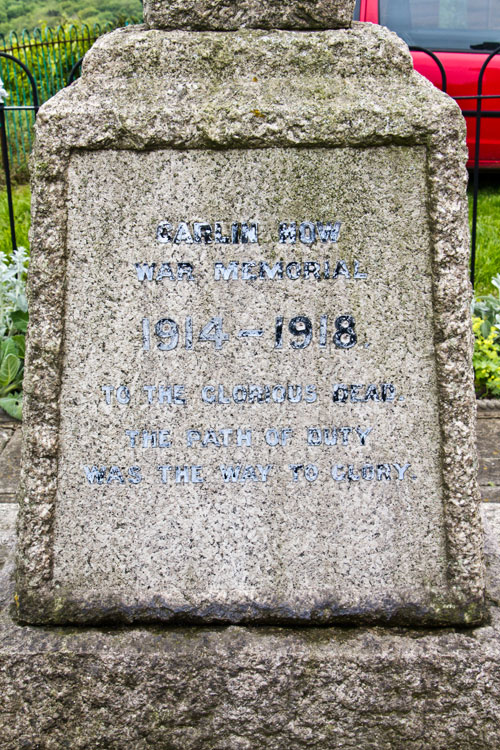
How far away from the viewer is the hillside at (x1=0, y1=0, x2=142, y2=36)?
1598 cm

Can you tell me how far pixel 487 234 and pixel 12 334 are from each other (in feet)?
11.9

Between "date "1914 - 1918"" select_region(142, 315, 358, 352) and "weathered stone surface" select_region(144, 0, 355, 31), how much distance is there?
0.70 m

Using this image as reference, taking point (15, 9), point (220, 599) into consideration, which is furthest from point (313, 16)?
point (15, 9)

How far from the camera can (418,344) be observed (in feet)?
6.20

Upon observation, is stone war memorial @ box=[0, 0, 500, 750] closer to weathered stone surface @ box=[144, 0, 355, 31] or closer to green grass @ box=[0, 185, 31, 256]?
weathered stone surface @ box=[144, 0, 355, 31]

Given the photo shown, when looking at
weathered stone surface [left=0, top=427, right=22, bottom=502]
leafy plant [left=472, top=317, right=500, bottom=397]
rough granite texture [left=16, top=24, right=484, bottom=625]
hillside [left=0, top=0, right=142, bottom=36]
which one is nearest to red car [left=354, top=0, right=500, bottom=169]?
leafy plant [left=472, top=317, right=500, bottom=397]

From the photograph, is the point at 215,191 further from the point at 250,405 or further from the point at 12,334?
the point at 12,334

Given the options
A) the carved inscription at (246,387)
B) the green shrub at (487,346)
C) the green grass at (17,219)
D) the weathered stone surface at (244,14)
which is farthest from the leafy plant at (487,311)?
the green grass at (17,219)

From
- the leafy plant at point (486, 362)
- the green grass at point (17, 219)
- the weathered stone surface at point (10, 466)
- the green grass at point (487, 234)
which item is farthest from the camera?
the green grass at point (17, 219)

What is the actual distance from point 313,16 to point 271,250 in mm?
572

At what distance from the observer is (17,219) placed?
21.1 feet

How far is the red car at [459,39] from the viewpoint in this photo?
20.7 ft

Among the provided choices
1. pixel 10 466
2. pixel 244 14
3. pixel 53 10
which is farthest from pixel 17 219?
pixel 53 10

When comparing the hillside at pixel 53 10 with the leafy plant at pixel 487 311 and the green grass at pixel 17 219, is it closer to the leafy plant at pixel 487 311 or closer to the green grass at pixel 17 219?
the green grass at pixel 17 219
